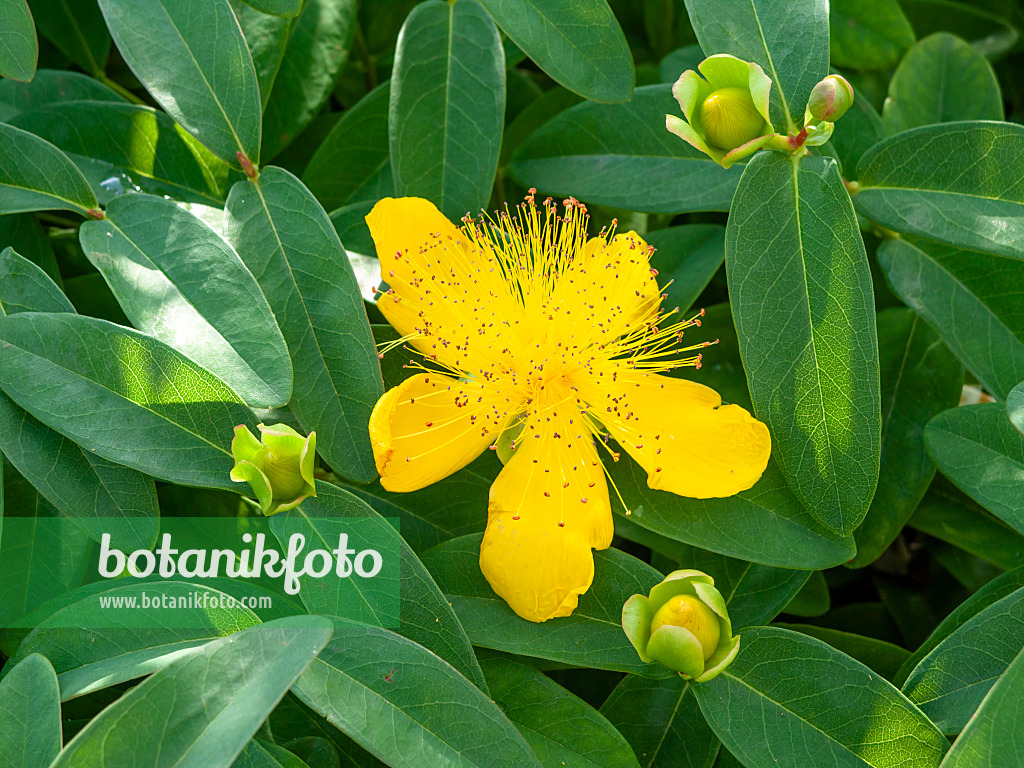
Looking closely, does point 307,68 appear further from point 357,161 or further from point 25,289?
point 25,289

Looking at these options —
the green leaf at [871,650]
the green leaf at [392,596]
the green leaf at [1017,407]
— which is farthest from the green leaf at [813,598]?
the green leaf at [392,596]

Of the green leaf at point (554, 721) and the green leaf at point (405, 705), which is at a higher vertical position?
the green leaf at point (405, 705)

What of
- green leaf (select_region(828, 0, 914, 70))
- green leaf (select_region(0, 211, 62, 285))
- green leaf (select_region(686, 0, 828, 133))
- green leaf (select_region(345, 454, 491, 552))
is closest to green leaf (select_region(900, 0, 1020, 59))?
Result: green leaf (select_region(828, 0, 914, 70))

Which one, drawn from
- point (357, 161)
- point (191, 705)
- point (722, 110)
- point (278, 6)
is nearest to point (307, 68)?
point (357, 161)

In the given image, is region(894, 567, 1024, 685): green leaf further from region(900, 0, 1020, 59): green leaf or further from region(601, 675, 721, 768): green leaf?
region(900, 0, 1020, 59): green leaf

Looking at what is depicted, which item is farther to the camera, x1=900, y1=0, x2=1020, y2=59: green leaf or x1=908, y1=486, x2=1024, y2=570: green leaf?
x1=900, y1=0, x2=1020, y2=59: green leaf

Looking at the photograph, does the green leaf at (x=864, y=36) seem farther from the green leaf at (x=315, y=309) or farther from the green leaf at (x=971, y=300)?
the green leaf at (x=315, y=309)
